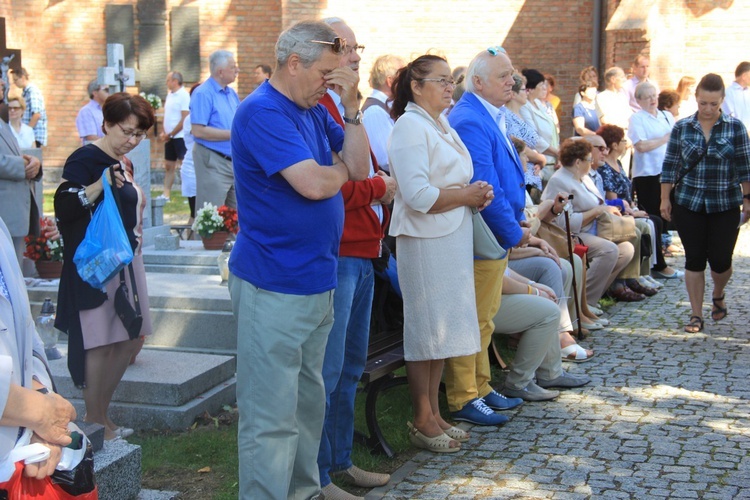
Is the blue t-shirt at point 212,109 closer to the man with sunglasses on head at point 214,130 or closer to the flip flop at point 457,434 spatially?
the man with sunglasses on head at point 214,130

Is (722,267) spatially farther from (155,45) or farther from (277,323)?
(155,45)

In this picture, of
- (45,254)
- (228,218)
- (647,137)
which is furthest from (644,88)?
Result: (45,254)

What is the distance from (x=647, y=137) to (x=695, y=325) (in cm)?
385

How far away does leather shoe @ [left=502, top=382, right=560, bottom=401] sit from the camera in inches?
239

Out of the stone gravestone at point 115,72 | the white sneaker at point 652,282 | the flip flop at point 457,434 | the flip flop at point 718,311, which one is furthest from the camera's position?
the stone gravestone at point 115,72

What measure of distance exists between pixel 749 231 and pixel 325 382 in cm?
1085

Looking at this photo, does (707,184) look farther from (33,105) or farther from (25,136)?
(33,105)

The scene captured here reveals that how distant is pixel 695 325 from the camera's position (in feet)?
26.0

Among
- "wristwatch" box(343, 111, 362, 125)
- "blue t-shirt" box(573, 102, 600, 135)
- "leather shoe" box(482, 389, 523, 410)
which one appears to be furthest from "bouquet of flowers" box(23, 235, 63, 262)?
"blue t-shirt" box(573, 102, 600, 135)

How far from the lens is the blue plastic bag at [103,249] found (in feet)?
15.6

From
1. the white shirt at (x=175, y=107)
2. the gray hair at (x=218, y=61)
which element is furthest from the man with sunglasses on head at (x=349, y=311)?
the white shirt at (x=175, y=107)

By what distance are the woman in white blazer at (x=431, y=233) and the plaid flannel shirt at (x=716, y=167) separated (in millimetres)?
3415

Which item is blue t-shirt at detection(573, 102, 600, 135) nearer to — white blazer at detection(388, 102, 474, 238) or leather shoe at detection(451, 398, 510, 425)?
leather shoe at detection(451, 398, 510, 425)

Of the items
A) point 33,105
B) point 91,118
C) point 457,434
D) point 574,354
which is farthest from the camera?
point 33,105
